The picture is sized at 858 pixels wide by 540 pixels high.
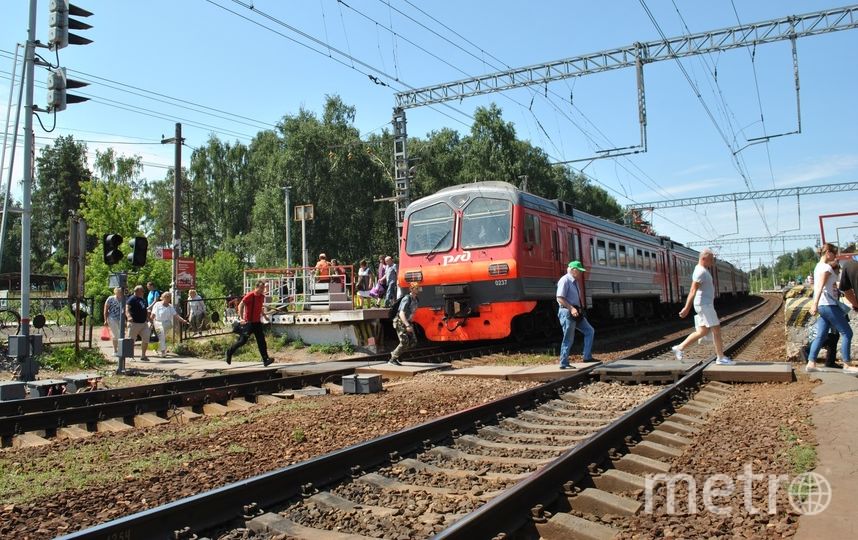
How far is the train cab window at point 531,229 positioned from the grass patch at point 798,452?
808 centimetres

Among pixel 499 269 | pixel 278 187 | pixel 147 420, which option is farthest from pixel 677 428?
pixel 278 187

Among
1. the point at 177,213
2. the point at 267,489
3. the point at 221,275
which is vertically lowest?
the point at 267,489

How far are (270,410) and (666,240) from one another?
22.5 metres

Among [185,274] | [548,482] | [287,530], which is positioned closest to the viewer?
[287,530]

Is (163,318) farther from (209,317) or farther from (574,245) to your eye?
(574,245)

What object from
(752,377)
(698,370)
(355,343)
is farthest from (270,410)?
(355,343)

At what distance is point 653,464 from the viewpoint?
465 centimetres

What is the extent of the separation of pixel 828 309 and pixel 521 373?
424 centimetres

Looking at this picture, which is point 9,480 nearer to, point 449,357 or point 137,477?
point 137,477

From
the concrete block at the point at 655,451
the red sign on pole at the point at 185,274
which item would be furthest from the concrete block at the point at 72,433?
the red sign on pole at the point at 185,274

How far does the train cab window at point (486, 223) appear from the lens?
13.4 metres

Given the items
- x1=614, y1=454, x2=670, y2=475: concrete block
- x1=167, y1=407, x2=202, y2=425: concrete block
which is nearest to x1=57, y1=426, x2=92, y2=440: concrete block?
x1=167, y1=407, x2=202, y2=425: concrete block

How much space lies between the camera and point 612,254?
18656 millimetres

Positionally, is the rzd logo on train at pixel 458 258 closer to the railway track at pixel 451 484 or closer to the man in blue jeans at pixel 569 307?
the man in blue jeans at pixel 569 307
